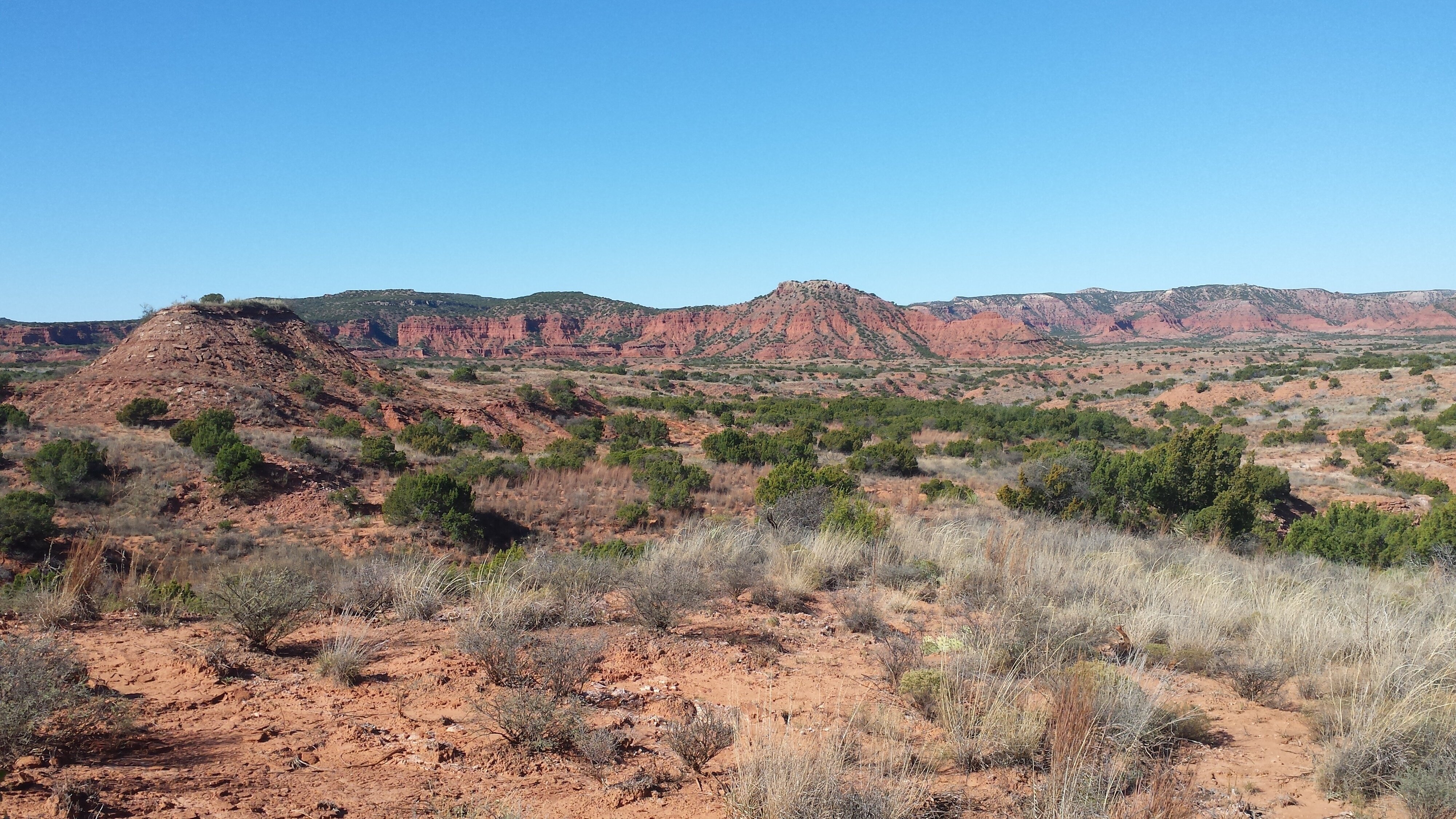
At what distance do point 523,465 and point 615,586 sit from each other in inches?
556

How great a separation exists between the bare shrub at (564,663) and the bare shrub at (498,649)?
4.6 inches

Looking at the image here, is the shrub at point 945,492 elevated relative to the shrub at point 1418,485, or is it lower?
elevated

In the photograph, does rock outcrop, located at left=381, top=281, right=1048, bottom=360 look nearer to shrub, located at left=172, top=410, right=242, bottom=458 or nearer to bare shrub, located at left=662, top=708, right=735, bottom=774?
shrub, located at left=172, top=410, right=242, bottom=458

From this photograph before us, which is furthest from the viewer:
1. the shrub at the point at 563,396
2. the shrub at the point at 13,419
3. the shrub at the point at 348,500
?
the shrub at the point at 563,396

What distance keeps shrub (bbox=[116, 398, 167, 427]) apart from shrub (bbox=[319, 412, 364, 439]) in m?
4.73

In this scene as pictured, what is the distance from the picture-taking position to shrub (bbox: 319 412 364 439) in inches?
942

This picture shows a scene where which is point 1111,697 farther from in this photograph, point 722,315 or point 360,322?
point 722,315

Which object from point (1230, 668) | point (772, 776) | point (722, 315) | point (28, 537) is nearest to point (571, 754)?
point (772, 776)

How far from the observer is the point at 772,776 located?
2762 mm

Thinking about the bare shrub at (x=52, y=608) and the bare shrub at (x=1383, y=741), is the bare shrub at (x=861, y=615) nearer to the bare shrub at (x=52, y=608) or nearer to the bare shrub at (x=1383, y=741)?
the bare shrub at (x=1383, y=741)

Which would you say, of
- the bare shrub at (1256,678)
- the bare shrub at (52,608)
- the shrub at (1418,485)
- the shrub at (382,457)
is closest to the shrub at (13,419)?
the shrub at (382,457)

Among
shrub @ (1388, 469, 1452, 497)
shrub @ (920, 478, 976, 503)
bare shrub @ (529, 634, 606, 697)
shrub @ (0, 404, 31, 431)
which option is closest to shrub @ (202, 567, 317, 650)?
bare shrub @ (529, 634, 606, 697)

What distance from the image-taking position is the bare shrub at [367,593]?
19.1 feet

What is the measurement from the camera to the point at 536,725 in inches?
137
